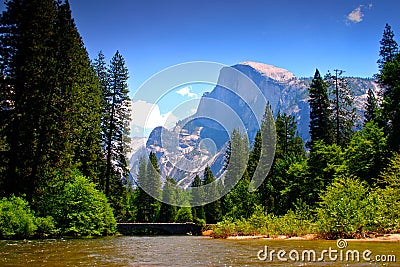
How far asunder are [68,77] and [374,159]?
22898 mm

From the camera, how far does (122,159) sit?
39.8 meters

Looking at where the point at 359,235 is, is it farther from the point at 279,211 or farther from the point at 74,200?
the point at 279,211

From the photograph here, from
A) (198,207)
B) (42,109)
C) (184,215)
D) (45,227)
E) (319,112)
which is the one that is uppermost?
(319,112)

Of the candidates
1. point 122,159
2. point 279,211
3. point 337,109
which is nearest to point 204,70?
point 122,159

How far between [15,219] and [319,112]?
3627cm

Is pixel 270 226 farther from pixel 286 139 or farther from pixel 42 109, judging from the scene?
pixel 286 139

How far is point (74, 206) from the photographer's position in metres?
26.0

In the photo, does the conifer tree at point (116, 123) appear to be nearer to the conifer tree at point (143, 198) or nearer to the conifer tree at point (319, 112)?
the conifer tree at point (319, 112)

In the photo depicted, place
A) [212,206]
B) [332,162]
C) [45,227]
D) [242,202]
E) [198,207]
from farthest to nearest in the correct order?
[198,207]
[212,206]
[242,202]
[332,162]
[45,227]

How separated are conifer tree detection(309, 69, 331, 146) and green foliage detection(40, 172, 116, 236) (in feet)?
89.2

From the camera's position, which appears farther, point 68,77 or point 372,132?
point 372,132

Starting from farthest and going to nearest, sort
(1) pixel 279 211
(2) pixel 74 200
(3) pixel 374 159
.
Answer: (1) pixel 279 211
(3) pixel 374 159
(2) pixel 74 200

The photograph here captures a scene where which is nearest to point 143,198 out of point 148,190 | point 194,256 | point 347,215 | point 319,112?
point 148,190

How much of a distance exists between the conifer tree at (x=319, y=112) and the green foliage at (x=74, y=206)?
2718 cm
